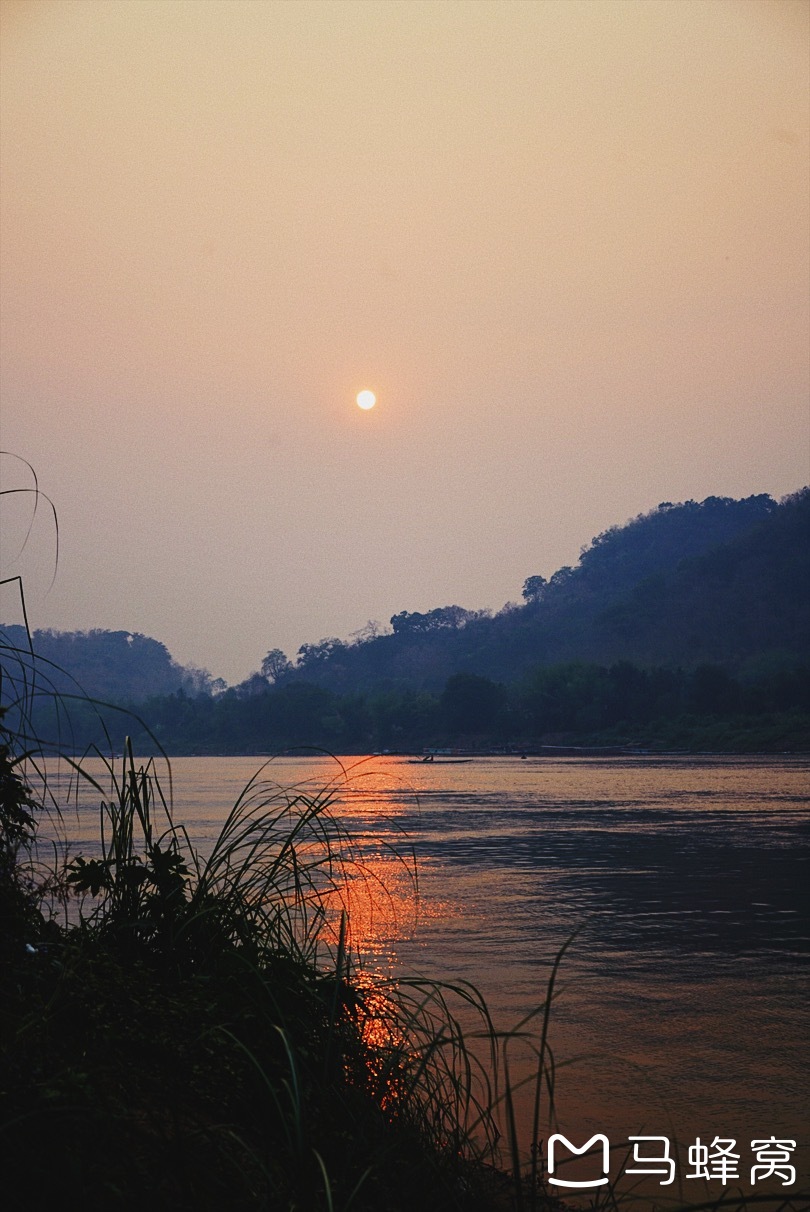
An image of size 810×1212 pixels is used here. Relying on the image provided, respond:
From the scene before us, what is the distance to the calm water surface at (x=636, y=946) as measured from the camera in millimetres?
8086

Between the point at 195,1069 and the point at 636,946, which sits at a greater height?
the point at 195,1069

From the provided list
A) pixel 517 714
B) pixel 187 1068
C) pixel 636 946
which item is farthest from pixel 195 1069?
pixel 517 714

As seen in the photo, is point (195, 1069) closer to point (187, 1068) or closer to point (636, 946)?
point (187, 1068)

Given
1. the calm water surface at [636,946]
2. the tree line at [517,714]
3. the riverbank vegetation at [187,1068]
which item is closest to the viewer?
the riverbank vegetation at [187,1068]

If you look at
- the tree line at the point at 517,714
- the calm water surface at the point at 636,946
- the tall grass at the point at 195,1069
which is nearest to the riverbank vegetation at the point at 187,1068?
the tall grass at the point at 195,1069

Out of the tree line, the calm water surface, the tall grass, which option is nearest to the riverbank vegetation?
the tall grass

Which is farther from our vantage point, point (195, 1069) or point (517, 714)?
point (517, 714)

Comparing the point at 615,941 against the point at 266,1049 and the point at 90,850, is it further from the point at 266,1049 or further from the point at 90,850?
the point at 90,850

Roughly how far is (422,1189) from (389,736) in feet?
513

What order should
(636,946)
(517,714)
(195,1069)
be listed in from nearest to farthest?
(195,1069)
(636,946)
(517,714)

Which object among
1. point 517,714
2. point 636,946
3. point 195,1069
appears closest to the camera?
point 195,1069

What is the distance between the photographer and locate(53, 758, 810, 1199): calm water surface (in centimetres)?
809

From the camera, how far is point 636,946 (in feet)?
47.7

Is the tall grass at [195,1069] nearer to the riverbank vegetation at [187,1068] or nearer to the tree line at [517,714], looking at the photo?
the riverbank vegetation at [187,1068]
